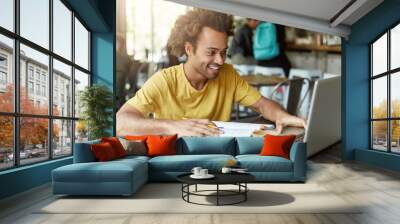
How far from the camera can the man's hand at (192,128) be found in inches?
324

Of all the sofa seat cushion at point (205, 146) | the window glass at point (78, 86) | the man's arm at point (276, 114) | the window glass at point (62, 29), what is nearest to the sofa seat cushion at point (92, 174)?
the sofa seat cushion at point (205, 146)

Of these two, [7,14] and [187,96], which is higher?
[7,14]

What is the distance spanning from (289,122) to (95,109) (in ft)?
13.7

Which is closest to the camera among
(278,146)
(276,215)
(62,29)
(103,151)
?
(276,215)

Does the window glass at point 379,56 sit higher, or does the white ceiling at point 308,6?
the white ceiling at point 308,6

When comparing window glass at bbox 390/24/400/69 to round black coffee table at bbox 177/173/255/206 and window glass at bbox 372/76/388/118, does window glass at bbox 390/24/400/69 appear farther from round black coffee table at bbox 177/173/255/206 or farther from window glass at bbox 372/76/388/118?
round black coffee table at bbox 177/173/255/206

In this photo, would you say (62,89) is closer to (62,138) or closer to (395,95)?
(62,138)

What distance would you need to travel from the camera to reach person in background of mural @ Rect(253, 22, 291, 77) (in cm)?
1020

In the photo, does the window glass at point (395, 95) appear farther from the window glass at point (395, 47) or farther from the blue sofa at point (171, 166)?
the blue sofa at point (171, 166)

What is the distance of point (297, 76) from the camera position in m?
9.99

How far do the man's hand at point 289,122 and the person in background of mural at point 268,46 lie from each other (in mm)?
1612

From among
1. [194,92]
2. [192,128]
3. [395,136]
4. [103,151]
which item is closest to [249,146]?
[192,128]

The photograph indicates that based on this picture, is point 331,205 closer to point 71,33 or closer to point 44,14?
point 44,14

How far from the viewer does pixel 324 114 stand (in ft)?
31.3
